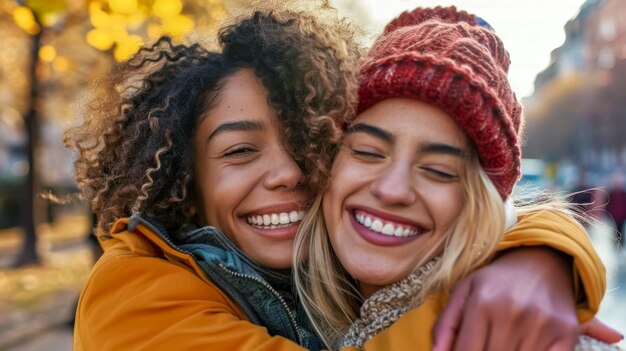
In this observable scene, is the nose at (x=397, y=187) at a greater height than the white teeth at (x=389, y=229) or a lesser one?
greater

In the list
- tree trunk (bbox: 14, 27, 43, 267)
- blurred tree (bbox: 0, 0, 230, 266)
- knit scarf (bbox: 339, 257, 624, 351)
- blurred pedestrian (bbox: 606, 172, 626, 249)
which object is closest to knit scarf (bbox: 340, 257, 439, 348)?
knit scarf (bbox: 339, 257, 624, 351)

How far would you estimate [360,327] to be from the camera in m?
2.36

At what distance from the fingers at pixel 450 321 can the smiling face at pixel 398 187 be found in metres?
0.30

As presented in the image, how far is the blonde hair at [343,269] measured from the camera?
2.11 meters

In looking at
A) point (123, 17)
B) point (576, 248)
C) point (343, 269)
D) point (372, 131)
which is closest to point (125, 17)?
point (123, 17)

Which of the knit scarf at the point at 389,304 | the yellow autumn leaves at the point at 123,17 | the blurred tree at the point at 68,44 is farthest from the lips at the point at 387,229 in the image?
the blurred tree at the point at 68,44

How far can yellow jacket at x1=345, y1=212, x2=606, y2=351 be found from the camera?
6.29 ft

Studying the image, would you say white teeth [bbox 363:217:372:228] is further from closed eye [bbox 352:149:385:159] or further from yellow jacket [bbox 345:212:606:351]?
yellow jacket [bbox 345:212:606:351]

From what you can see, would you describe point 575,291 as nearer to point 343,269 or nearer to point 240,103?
point 343,269

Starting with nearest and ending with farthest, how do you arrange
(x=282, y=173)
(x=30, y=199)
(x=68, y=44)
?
(x=282, y=173), (x=68, y=44), (x=30, y=199)

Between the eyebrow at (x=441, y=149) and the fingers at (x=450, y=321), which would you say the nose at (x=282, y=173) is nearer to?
the eyebrow at (x=441, y=149)

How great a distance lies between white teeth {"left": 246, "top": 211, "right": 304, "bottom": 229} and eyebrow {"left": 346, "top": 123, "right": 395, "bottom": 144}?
41cm

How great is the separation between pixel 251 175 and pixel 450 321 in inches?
39.5

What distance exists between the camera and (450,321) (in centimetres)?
185
